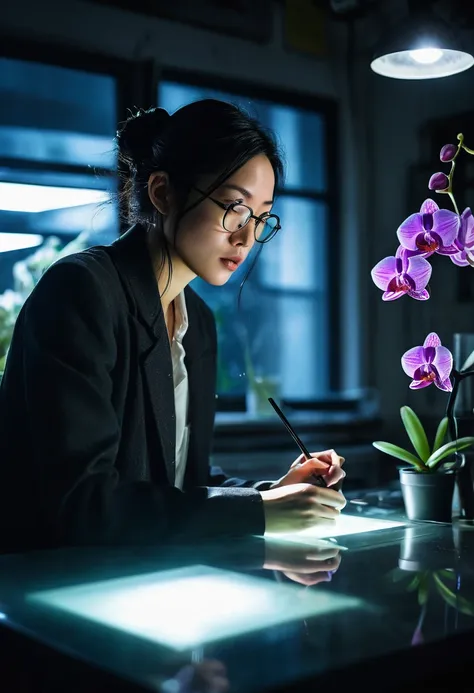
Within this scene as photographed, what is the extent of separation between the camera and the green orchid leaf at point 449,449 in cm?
132

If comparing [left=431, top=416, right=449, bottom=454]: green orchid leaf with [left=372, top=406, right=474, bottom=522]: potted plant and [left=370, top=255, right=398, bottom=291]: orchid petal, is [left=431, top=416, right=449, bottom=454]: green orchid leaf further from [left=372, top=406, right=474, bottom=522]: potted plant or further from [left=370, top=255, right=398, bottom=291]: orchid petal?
[left=370, top=255, right=398, bottom=291]: orchid petal

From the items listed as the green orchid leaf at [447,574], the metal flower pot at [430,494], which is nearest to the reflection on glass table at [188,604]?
the green orchid leaf at [447,574]

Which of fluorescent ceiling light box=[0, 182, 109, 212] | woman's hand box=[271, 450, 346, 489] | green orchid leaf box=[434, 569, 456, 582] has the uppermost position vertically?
fluorescent ceiling light box=[0, 182, 109, 212]

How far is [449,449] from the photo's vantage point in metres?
1.33

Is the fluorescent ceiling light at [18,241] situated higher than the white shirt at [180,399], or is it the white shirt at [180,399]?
the fluorescent ceiling light at [18,241]

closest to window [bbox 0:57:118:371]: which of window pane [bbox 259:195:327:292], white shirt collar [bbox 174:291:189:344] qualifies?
window pane [bbox 259:195:327:292]

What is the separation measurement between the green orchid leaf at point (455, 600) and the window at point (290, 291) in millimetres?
2969

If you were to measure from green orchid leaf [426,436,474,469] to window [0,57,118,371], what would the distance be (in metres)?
2.14

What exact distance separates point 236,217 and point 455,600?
732 millimetres

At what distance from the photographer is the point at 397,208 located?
4223 mm

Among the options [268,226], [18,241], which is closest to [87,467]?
[268,226]

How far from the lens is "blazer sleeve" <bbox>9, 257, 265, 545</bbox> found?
1.10 metres

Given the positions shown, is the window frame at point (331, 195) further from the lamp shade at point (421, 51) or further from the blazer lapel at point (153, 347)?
the blazer lapel at point (153, 347)

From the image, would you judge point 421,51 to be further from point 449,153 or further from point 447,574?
point 447,574
